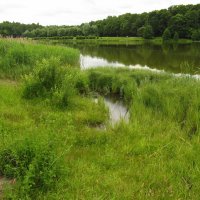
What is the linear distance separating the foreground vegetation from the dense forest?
4692cm

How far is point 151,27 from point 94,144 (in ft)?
232

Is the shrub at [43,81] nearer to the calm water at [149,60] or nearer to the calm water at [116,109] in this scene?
the calm water at [116,109]

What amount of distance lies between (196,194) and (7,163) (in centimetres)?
284

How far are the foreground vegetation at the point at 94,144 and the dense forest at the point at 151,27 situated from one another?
46.9 m

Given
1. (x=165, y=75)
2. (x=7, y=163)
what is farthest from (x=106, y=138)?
(x=165, y=75)

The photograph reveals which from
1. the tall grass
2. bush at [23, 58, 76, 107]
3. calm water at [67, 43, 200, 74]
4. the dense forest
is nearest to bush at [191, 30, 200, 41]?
the dense forest

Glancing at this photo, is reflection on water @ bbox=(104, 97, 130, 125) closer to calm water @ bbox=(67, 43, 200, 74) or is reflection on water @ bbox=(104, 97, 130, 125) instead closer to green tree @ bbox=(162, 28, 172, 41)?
calm water @ bbox=(67, 43, 200, 74)

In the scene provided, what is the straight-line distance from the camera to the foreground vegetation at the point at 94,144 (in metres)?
3.92

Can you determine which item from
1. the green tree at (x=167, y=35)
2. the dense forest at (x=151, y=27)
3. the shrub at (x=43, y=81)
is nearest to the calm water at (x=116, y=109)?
the shrub at (x=43, y=81)

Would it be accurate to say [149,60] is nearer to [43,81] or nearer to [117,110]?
[117,110]

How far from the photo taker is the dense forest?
66750 mm

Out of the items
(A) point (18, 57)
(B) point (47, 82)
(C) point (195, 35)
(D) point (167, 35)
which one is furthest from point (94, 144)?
(D) point (167, 35)

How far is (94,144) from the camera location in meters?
5.58

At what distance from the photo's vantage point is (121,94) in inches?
424
